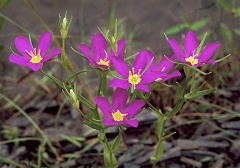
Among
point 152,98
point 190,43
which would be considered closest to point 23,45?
point 190,43

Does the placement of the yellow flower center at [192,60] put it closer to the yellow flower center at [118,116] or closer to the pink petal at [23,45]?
the yellow flower center at [118,116]

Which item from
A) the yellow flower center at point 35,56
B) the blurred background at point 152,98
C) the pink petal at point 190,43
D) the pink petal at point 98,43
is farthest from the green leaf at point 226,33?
the yellow flower center at point 35,56

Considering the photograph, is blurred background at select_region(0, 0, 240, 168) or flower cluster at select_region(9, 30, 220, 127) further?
blurred background at select_region(0, 0, 240, 168)

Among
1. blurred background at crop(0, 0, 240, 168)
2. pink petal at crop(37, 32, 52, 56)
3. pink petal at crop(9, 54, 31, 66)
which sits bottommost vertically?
blurred background at crop(0, 0, 240, 168)

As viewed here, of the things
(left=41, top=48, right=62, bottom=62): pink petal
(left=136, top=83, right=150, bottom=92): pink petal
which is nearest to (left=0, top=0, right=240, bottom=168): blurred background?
(left=41, top=48, right=62, bottom=62): pink petal

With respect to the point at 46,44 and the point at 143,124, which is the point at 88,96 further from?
the point at 46,44

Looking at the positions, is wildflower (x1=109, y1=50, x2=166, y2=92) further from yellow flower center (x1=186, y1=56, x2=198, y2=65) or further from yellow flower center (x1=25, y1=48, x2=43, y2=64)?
yellow flower center (x1=25, y1=48, x2=43, y2=64)

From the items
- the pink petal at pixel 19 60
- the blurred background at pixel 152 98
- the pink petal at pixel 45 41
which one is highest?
the pink petal at pixel 45 41
